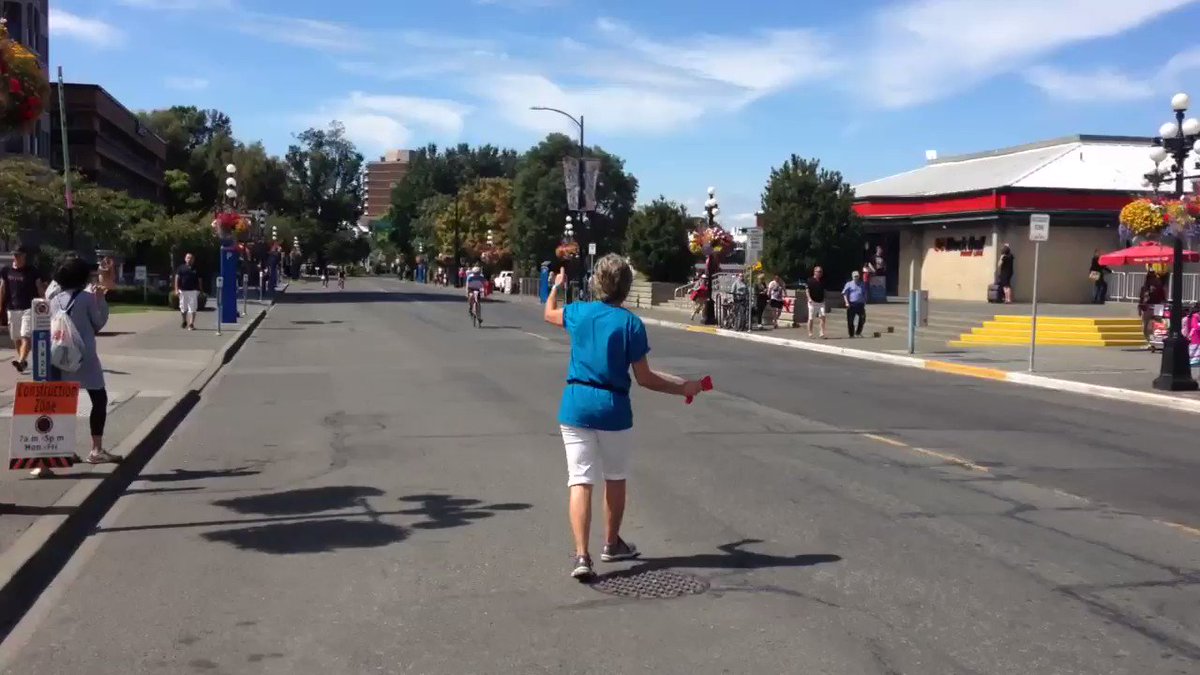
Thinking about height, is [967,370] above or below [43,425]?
below

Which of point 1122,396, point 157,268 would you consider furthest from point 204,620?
point 157,268

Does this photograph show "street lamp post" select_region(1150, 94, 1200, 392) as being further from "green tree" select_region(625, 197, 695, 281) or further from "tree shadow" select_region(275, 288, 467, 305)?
"tree shadow" select_region(275, 288, 467, 305)

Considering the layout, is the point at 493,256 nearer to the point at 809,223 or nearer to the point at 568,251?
the point at 568,251

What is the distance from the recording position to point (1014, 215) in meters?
36.5

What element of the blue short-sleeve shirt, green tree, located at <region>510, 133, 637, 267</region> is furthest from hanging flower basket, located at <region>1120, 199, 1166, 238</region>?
green tree, located at <region>510, 133, 637, 267</region>

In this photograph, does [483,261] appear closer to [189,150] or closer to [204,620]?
[189,150]

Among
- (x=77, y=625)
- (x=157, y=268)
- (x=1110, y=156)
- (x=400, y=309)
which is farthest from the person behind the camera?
(x=157, y=268)

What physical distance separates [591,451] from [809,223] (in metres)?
31.9

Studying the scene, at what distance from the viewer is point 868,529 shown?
7.98 metres

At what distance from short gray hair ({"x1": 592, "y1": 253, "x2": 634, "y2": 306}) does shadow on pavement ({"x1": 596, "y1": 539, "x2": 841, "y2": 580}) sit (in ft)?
5.12

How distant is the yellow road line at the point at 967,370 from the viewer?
68.1 ft

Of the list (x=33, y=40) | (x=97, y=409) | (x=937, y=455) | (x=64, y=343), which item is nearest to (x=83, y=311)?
(x=64, y=343)

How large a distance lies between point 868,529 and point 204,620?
431 cm

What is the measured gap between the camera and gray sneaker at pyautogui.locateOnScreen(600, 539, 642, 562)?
693 cm
